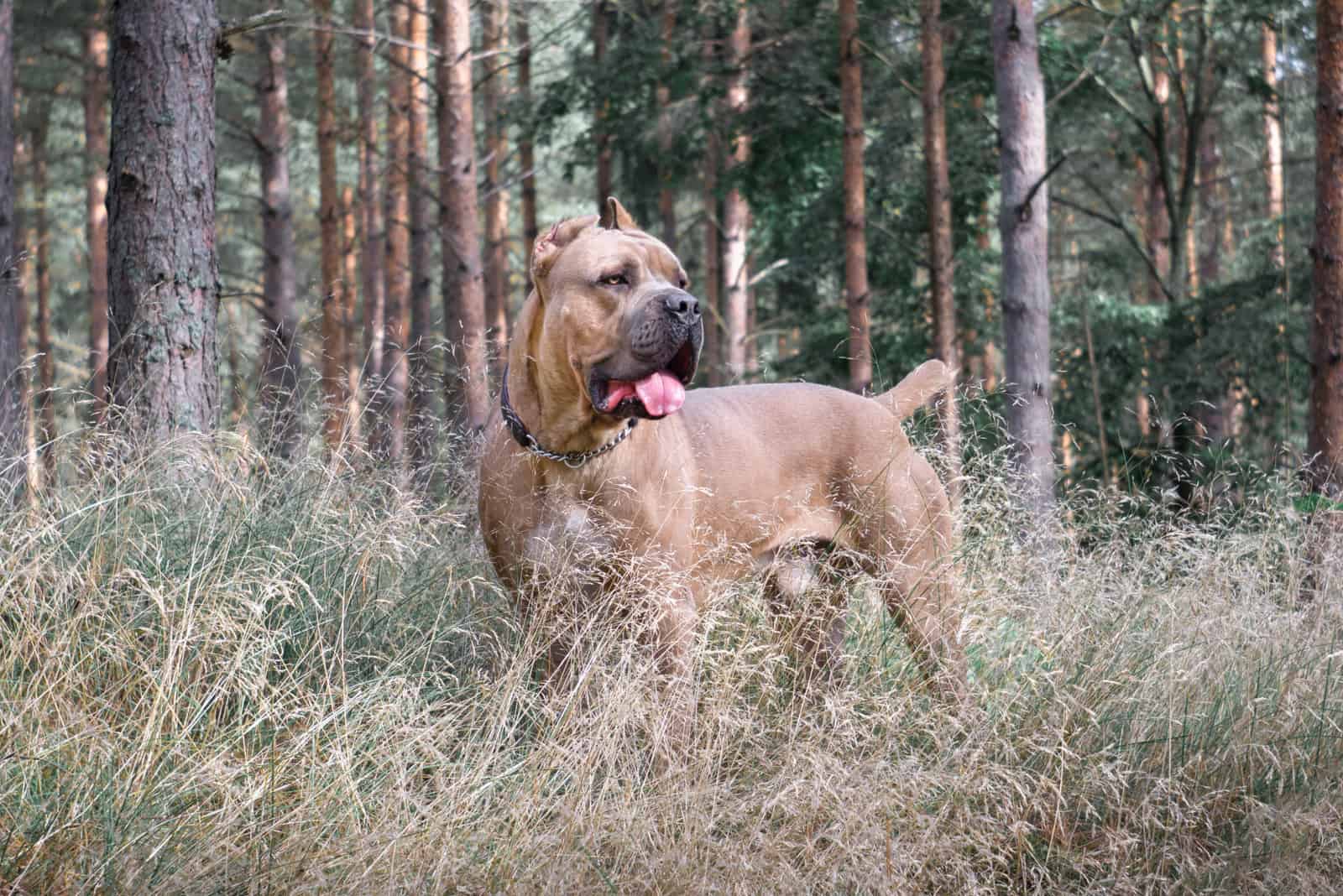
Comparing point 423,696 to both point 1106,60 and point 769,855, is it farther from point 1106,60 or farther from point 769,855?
point 1106,60

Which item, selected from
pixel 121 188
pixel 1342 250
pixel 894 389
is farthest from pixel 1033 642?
pixel 121 188

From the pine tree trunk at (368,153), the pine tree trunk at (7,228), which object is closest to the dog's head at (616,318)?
the pine tree trunk at (7,228)

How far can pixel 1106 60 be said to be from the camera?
1384 cm

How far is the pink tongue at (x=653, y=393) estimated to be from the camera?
3428mm

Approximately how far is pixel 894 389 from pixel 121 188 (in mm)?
3160

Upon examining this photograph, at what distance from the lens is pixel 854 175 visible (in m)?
10.8

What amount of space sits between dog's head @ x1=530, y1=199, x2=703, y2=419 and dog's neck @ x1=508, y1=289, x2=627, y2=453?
0.05 ft

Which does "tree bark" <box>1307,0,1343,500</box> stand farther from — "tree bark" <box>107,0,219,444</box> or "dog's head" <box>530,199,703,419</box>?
"tree bark" <box>107,0,219,444</box>

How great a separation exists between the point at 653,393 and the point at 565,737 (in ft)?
3.13

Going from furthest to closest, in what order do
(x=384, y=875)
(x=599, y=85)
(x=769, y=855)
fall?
1. (x=599, y=85)
2. (x=769, y=855)
3. (x=384, y=875)

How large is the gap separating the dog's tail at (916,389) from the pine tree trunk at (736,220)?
764 centimetres

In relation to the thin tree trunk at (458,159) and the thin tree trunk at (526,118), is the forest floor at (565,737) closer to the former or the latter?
the thin tree trunk at (458,159)

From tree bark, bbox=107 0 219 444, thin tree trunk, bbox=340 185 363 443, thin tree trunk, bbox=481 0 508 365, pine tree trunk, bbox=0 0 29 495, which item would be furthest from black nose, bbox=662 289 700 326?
thin tree trunk, bbox=481 0 508 365

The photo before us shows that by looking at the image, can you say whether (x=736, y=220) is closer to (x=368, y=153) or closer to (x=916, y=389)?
(x=368, y=153)
